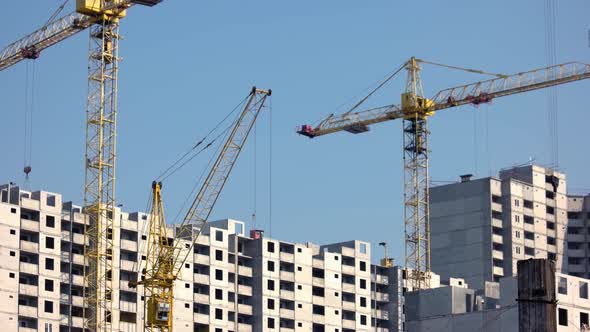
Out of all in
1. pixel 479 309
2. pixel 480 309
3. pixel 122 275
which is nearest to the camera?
pixel 480 309

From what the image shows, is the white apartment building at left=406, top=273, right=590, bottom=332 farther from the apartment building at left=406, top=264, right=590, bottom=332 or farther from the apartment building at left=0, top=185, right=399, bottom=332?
the apartment building at left=0, top=185, right=399, bottom=332

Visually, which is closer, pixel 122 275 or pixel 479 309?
pixel 479 309

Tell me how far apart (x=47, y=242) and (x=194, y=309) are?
25.6 meters

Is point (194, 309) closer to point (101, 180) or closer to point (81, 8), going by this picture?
point (101, 180)

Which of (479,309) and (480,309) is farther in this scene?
(479,309)

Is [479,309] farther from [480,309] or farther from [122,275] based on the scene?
[122,275]

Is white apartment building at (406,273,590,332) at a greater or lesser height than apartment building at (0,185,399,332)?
lesser

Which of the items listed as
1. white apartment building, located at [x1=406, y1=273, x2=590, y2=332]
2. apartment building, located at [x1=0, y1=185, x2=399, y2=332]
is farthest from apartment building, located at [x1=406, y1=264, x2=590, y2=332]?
apartment building, located at [x1=0, y1=185, x2=399, y2=332]

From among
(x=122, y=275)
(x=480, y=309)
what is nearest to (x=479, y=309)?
(x=480, y=309)

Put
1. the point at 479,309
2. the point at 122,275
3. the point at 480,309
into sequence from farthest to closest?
the point at 122,275 → the point at 479,309 → the point at 480,309

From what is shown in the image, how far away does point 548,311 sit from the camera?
2108 centimetres

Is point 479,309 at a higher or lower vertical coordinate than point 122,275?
lower

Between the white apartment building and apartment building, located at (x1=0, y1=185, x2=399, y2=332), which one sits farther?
apartment building, located at (x1=0, y1=185, x2=399, y2=332)

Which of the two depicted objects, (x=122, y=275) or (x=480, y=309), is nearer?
(x=480, y=309)
